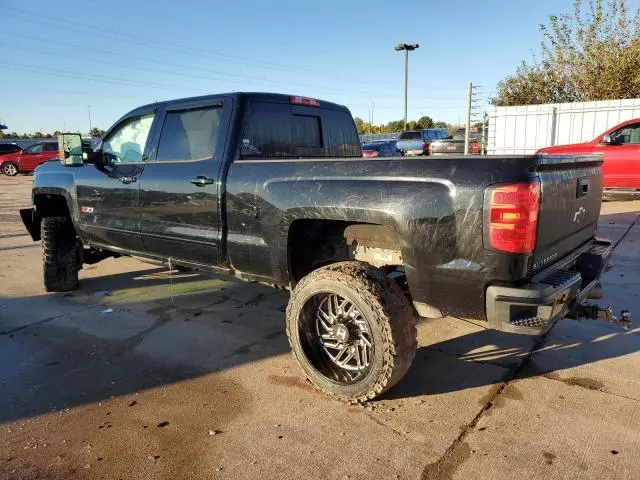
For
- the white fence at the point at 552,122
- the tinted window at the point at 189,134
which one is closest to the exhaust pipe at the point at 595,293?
the tinted window at the point at 189,134

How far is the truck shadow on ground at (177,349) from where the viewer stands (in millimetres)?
3367

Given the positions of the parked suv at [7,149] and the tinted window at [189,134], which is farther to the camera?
the parked suv at [7,149]

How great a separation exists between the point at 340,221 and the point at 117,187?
7.93 ft

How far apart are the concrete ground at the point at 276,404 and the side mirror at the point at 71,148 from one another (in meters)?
1.44

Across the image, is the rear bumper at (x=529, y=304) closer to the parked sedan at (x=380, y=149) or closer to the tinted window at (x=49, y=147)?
the parked sedan at (x=380, y=149)

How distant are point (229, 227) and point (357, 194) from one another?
3.89ft

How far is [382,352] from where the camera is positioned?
287 cm

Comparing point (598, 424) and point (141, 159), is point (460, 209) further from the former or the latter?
point (141, 159)

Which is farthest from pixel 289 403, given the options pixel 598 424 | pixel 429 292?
pixel 598 424

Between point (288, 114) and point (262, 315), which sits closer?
point (288, 114)

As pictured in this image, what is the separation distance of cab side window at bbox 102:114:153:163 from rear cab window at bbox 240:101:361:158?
3.73 ft

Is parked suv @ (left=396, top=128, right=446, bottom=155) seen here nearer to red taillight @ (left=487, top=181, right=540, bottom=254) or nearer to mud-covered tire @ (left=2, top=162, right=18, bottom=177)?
red taillight @ (left=487, top=181, right=540, bottom=254)

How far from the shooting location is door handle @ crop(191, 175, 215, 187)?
3759 millimetres

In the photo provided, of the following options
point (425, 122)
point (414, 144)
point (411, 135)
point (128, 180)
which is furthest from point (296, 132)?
point (425, 122)
